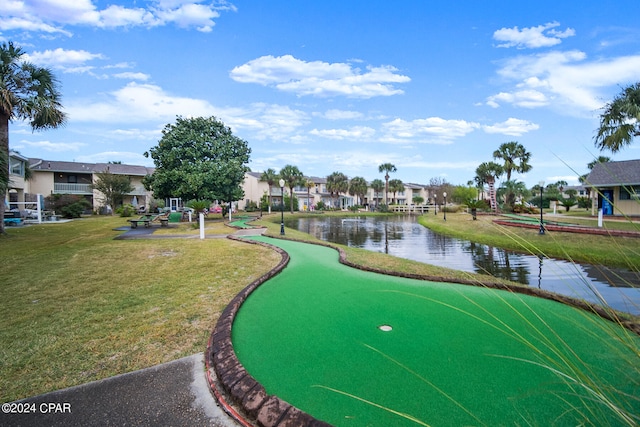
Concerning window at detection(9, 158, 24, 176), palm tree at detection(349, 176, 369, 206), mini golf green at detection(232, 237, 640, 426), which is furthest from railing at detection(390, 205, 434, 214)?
mini golf green at detection(232, 237, 640, 426)

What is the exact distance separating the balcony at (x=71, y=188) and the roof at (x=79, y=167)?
172 centimetres

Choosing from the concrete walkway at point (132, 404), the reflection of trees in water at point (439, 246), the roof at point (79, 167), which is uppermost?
the roof at point (79, 167)

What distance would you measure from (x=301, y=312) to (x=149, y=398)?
242cm

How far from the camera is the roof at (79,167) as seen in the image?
34000 mm

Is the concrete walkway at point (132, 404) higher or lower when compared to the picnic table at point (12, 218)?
lower

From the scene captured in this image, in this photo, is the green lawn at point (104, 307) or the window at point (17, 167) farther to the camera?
the window at point (17, 167)

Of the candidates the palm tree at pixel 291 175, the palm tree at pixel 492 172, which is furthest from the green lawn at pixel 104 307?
the palm tree at pixel 291 175

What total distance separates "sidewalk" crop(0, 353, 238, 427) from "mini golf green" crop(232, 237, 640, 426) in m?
0.56

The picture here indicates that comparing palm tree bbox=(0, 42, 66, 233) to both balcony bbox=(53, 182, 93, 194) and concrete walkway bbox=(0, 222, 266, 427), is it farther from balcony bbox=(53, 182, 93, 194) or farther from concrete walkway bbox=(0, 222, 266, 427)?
balcony bbox=(53, 182, 93, 194)

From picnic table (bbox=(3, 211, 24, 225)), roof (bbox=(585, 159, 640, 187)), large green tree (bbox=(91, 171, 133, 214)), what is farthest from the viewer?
large green tree (bbox=(91, 171, 133, 214))

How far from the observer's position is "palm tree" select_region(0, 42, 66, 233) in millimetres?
14066

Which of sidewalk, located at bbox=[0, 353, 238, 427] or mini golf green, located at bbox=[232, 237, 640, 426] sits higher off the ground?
mini golf green, located at bbox=[232, 237, 640, 426]

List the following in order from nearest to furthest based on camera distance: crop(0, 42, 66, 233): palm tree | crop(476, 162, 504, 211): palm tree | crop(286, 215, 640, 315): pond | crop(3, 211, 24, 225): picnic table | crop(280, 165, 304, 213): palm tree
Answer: crop(286, 215, 640, 315): pond
crop(0, 42, 66, 233): palm tree
crop(3, 211, 24, 225): picnic table
crop(476, 162, 504, 211): palm tree
crop(280, 165, 304, 213): palm tree

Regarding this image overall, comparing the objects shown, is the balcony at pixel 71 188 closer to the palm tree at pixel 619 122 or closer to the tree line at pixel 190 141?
the tree line at pixel 190 141
